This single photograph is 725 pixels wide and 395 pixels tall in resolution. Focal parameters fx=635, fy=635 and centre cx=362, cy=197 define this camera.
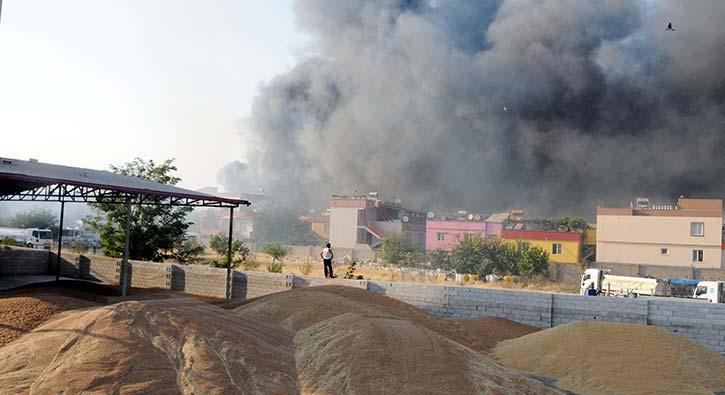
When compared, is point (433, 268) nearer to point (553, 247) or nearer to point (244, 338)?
point (553, 247)

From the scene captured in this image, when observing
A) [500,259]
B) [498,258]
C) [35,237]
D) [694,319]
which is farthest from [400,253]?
[694,319]

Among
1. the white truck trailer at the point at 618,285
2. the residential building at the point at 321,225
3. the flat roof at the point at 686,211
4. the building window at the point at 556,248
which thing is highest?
the flat roof at the point at 686,211

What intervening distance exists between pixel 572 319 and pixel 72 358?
462 inches

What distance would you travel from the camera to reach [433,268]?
148ft

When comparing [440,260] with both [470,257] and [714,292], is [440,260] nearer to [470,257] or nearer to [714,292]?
[470,257]

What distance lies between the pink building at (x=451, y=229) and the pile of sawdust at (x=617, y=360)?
40.0 meters

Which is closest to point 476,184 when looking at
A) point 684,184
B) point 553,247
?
point 684,184

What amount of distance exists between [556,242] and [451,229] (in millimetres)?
9961

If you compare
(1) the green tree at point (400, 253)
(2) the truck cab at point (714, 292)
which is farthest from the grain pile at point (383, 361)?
(1) the green tree at point (400, 253)

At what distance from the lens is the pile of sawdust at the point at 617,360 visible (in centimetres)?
1107

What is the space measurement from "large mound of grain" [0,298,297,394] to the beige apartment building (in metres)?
42.0

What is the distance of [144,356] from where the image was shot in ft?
27.8

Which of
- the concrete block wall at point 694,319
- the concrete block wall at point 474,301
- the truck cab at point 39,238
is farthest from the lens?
the truck cab at point 39,238

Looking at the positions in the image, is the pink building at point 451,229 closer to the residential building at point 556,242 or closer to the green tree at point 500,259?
A: the residential building at point 556,242
